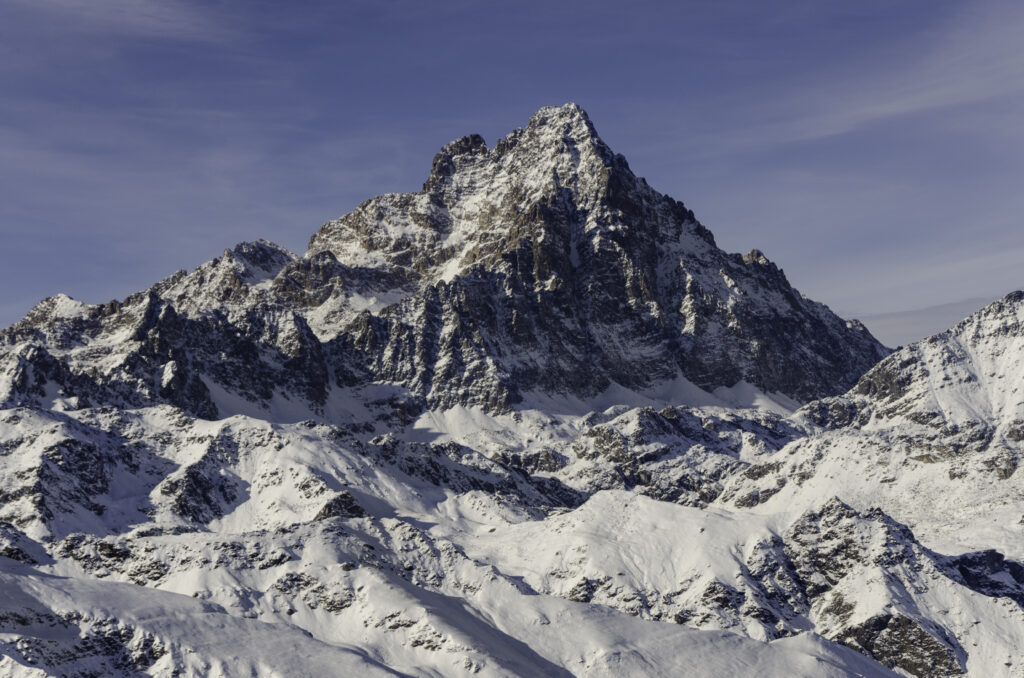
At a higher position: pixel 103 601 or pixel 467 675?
pixel 103 601

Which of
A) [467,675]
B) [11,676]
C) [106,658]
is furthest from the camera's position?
[467,675]

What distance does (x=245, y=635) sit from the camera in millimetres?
199875

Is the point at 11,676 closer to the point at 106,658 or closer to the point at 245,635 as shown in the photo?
the point at 106,658

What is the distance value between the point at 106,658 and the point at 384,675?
37.3 m

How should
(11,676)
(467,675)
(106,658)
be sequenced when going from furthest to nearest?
1. (467,675)
2. (106,658)
3. (11,676)

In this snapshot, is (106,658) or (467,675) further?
(467,675)

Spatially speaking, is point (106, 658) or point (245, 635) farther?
point (245, 635)

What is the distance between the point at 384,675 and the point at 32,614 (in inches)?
1902

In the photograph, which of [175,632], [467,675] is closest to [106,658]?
[175,632]

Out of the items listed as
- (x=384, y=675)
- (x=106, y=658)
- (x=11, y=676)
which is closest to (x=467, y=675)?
(x=384, y=675)

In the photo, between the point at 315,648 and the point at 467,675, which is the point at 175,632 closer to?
the point at 315,648

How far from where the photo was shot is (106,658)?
612ft

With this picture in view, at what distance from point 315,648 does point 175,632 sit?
1977cm

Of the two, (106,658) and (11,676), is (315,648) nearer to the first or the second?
(106,658)
